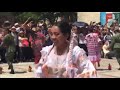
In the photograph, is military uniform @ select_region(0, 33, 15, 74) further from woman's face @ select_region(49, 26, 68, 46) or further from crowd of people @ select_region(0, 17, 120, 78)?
woman's face @ select_region(49, 26, 68, 46)

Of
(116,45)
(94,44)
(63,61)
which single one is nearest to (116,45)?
(116,45)

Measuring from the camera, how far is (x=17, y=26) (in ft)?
20.4

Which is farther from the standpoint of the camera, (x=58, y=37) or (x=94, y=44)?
(x=94, y=44)

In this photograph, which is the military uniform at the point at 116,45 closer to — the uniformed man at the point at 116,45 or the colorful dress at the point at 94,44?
the uniformed man at the point at 116,45

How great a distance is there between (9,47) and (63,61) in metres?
2.68

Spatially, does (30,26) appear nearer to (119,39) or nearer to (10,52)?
(10,52)

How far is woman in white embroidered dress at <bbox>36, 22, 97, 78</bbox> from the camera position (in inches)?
143

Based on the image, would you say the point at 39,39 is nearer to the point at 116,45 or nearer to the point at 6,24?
the point at 6,24

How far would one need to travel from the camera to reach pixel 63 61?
4.00 metres

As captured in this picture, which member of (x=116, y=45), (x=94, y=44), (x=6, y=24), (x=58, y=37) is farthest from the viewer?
(x=94, y=44)

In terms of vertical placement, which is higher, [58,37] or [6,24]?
[6,24]

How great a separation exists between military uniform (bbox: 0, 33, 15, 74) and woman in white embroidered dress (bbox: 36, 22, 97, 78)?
2249mm

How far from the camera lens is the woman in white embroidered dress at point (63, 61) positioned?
3645 mm
